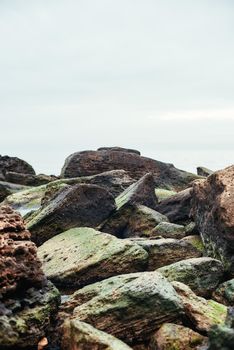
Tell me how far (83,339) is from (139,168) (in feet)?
107

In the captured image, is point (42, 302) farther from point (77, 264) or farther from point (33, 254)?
A: point (77, 264)

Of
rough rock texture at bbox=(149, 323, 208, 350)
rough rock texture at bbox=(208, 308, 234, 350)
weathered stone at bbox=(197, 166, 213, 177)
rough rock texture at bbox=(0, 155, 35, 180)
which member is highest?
rough rock texture at bbox=(0, 155, 35, 180)

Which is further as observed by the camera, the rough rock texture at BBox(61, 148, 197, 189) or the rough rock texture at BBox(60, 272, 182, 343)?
the rough rock texture at BBox(61, 148, 197, 189)

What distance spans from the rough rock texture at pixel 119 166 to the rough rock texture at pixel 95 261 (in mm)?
23931

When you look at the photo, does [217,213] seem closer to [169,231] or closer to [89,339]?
[169,231]

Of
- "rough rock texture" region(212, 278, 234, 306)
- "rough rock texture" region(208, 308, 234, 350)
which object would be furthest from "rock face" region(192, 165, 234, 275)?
"rough rock texture" region(208, 308, 234, 350)

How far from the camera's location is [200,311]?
13.0m

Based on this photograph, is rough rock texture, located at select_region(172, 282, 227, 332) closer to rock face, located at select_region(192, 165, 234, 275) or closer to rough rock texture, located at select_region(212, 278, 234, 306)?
rough rock texture, located at select_region(212, 278, 234, 306)

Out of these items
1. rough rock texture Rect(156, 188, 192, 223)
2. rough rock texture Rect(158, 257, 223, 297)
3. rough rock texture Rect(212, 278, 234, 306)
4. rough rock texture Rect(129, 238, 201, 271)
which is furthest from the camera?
rough rock texture Rect(156, 188, 192, 223)

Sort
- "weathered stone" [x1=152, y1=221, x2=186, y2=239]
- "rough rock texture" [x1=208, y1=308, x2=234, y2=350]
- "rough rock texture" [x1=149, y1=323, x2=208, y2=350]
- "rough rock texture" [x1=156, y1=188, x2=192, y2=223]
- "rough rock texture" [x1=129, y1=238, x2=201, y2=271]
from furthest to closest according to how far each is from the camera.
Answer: "rough rock texture" [x1=156, y1=188, x2=192, y2=223] → "weathered stone" [x1=152, y1=221, x2=186, y2=239] → "rough rock texture" [x1=129, y1=238, x2=201, y2=271] → "rough rock texture" [x1=149, y1=323, x2=208, y2=350] → "rough rock texture" [x1=208, y1=308, x2=234, y2=350]

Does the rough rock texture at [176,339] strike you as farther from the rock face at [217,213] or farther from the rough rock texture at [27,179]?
the rough rock texture at [27,179]

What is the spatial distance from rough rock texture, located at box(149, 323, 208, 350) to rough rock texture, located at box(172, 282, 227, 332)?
357 mm

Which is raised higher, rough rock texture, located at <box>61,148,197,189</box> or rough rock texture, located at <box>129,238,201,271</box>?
rough rock texture, located at <box>61,148,197,189</box>

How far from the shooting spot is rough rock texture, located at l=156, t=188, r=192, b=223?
86.8 ft
